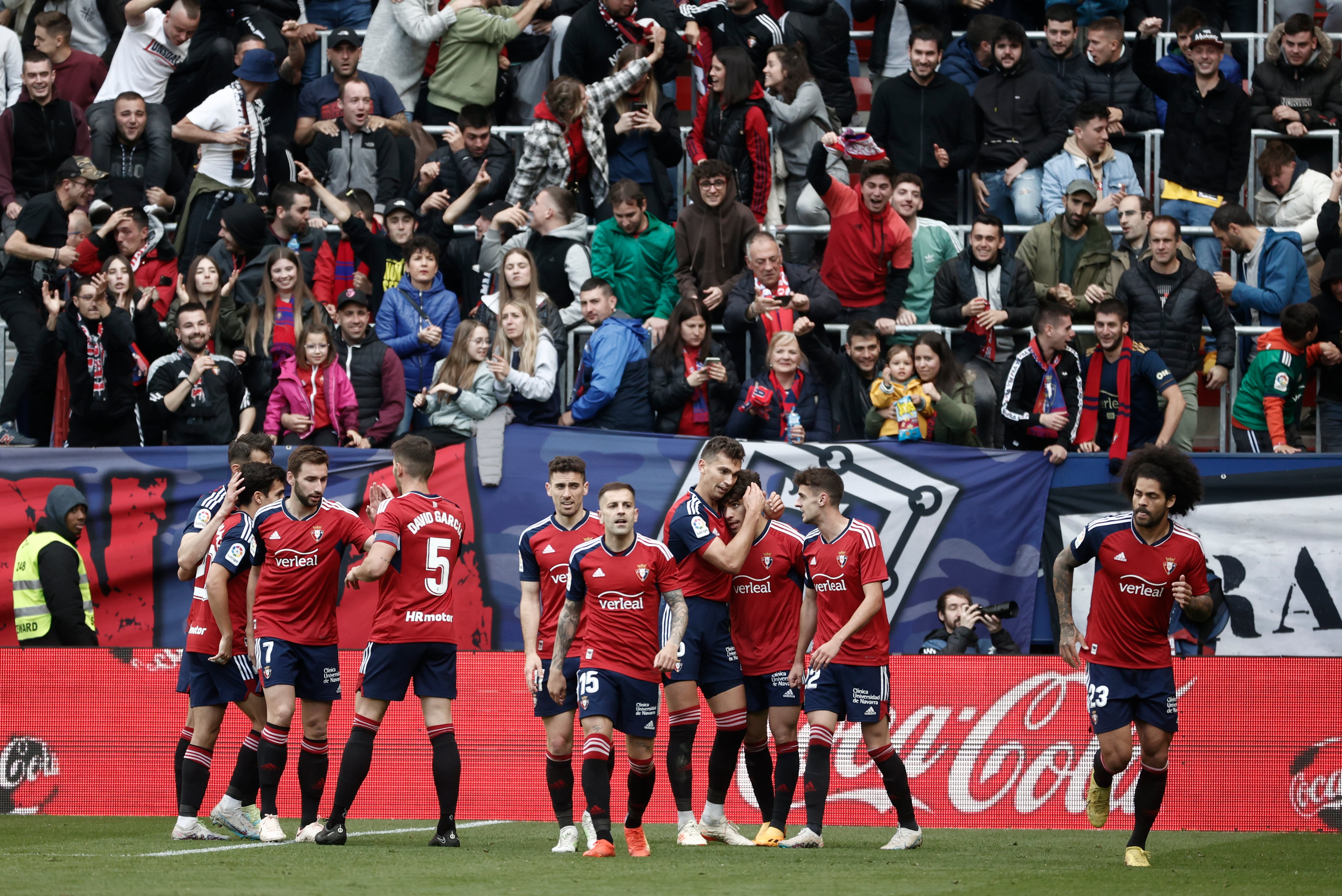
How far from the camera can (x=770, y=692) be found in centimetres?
982

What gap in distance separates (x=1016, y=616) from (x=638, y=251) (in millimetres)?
4607

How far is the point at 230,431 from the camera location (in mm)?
13648

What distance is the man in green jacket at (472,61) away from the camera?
53.7ft

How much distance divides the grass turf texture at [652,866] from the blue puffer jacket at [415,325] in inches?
183

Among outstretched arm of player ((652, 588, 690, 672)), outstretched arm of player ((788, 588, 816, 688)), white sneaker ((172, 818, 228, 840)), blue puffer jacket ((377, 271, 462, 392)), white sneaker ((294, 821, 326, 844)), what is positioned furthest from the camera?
blue puffer jacket ((377, 271, 462, 392))

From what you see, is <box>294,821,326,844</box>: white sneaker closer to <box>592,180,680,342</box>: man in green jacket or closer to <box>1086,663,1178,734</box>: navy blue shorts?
<box>1086,663,1178,734</box>: navy blue shorts

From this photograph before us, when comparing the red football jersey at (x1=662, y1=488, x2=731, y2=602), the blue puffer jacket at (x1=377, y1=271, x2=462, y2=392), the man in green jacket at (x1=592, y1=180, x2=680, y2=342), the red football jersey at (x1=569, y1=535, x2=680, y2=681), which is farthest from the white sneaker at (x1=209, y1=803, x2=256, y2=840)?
the man in green jacket at (x1=592, y1=180, x2=680, y2=342)

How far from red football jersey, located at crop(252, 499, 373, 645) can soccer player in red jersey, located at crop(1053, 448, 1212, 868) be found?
4.36 meters

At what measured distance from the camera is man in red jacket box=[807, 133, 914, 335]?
14234mm

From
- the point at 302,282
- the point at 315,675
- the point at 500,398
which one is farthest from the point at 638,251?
the point at 315,675

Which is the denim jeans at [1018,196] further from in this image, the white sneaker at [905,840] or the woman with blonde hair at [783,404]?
the white sneaker at [905,840]

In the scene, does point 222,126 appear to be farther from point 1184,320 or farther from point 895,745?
point 1184,320

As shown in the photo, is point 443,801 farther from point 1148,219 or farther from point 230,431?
point 1148,219

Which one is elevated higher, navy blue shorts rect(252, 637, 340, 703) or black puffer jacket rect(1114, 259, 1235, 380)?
black puffer jacket rect(1114, 259, 1235, 380)
